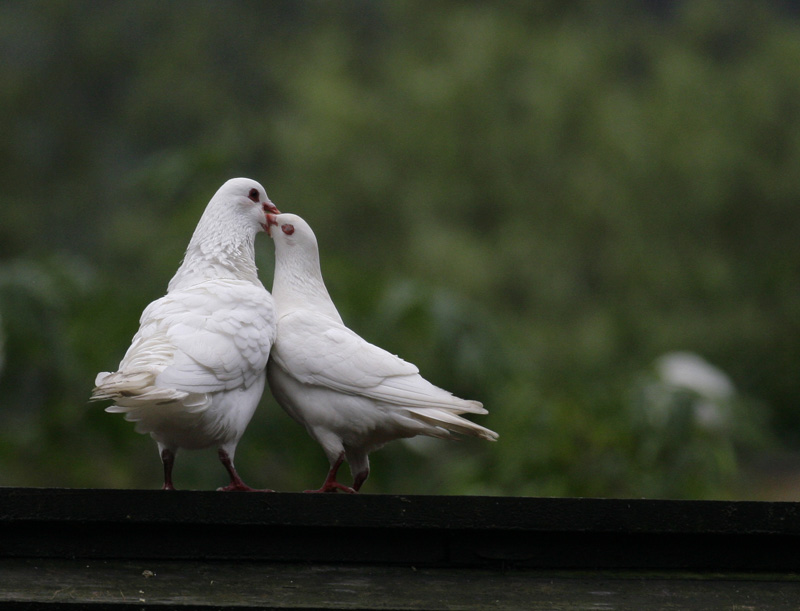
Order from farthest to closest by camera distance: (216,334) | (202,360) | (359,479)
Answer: (359,479) < (216,334) < (202,360)

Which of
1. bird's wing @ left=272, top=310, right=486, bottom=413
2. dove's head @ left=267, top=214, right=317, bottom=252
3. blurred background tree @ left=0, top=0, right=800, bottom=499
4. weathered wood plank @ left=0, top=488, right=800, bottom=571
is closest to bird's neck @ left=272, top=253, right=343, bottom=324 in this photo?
dove's head @ left=267, top=214, right=317, bottom=252

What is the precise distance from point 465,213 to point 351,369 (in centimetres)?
1466

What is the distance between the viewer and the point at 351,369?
3.63 meters

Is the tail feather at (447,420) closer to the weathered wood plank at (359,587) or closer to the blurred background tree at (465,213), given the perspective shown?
the weathered wood plank at (359,587)

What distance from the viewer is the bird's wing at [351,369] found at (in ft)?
11.8

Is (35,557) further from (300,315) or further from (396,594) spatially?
(300,315)

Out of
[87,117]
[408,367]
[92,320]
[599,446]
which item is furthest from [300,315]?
[87,117]

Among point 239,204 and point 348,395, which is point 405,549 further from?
point 239,204

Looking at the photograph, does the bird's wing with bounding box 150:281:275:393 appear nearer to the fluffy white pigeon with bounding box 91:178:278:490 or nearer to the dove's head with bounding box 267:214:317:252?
the fluffy white pigeon with bounding box 91:178:278:490

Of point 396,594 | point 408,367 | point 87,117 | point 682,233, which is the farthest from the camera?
point 87,117

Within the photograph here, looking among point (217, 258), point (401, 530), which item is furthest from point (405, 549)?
point (217, 258)

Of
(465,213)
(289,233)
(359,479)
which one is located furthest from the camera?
(465,213)

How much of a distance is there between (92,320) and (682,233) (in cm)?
1298

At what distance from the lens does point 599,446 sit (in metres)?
7.34
